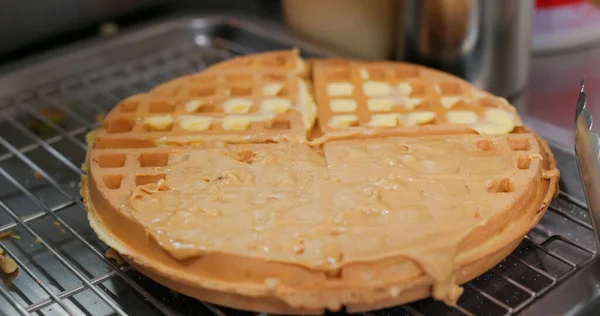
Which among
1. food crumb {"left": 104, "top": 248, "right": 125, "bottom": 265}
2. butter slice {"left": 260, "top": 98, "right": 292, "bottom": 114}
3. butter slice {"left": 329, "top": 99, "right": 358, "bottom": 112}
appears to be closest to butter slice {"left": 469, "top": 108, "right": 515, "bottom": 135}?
butter slice {"left": 329, "top": 99, "right": 358, "bottom": 112}

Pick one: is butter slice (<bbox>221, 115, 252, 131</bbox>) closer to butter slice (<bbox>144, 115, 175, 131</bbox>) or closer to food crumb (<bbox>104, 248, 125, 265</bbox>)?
butter slice (<bbox>144, 115, 175, 131</bbox>)

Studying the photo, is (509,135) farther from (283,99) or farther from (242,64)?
(242,64)

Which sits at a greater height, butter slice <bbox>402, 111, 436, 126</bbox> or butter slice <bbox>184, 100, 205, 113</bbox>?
butter slice <bbox>184, 100, 205, 113</bbox>

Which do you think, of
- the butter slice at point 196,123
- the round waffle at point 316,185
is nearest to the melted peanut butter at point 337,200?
the round waffle at point 316,185

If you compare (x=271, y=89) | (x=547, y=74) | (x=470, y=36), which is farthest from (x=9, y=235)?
(x=547, y=74)

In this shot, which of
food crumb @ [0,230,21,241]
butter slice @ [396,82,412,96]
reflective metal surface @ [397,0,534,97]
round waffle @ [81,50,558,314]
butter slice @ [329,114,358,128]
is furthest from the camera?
reflective metal surface @ [397,0,534,97]

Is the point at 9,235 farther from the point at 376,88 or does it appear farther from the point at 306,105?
the point at 376,88

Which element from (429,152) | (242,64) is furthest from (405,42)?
(429,152)

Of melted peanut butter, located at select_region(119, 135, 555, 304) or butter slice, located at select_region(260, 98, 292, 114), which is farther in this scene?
butter slice, located at select_region(260, 98, 292, 114)
